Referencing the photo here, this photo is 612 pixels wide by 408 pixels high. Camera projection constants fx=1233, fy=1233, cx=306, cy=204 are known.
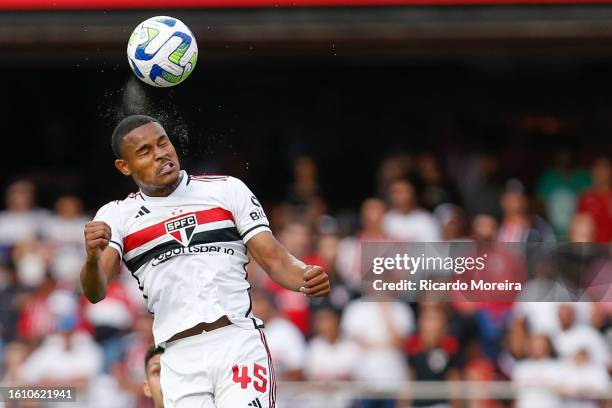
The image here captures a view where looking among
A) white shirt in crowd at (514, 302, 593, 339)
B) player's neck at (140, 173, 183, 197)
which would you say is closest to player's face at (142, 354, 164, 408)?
player's neck at (140, 173, 183, 197)

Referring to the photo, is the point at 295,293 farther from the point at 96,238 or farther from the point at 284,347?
the point at 96,238

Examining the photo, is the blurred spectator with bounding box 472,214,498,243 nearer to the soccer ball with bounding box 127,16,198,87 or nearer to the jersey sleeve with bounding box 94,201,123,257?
the soccer ball with bounding box 127,16,198,87

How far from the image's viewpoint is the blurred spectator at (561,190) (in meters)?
12.8

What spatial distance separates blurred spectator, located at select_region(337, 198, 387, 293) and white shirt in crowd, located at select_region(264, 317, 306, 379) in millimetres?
785

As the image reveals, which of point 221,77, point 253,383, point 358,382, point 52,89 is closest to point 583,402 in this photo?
point 358,382

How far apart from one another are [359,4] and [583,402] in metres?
4.56

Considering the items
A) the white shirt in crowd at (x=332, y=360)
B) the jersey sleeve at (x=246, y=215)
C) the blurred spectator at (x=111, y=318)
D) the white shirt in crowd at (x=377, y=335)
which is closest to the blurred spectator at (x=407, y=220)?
the white shirt in crowd at (x=377, y=335)

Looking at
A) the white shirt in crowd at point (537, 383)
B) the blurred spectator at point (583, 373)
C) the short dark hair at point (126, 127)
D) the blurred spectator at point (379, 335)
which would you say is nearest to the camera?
the short dark hair at point (126, 127)

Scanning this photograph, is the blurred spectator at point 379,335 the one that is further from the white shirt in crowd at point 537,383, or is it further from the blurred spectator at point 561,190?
the blurred spectator at point 561,190

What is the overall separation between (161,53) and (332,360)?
16.3ft

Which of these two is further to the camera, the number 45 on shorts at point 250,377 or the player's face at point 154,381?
the player's face at point 154,381

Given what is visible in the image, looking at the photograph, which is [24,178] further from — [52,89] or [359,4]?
[359,4]

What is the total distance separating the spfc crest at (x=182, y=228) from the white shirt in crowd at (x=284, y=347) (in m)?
5.00

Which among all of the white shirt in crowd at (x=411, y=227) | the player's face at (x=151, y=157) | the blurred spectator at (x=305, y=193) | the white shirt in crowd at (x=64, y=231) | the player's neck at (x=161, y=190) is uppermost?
the blurred spectator at (x=305, y=193)
